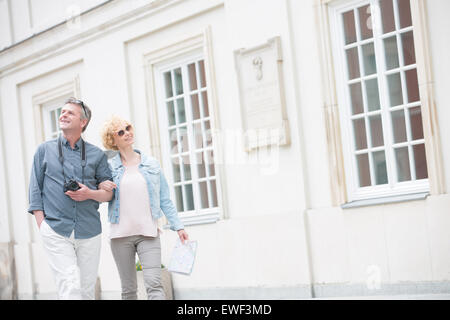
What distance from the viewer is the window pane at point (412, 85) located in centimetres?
757

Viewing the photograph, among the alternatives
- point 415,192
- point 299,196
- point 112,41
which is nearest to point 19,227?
point 112,41

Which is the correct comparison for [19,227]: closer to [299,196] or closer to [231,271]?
[231,271]

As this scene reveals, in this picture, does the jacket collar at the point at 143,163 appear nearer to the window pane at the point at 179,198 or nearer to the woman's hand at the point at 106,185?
the woman's hand at the point at 106,185

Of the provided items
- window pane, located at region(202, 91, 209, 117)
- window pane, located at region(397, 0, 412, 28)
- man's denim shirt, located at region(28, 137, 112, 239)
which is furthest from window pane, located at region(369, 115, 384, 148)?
man's denim shirt, located at region(28, 137, 112, 239)

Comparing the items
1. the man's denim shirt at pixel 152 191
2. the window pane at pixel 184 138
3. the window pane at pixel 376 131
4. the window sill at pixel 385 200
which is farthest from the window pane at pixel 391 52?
the window pane at pixel 184 138

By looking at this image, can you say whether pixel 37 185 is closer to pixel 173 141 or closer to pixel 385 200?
pixel 385 200

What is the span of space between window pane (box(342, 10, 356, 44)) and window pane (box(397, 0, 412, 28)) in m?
0.58

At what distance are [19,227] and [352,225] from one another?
5780mm

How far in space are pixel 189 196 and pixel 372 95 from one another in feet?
9.78

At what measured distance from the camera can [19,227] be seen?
12.1 metres

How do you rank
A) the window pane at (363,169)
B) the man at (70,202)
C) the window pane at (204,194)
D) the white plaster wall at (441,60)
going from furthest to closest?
the window pane at (204,194) → the window pane at (363,169) → the white plaster wall at (441,60) → the man at (70,202)

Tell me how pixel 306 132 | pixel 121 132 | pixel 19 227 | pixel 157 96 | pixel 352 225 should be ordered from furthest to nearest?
pixel 19 227 → pixel 157 96 → pixel 306 132 → pixel 352 225 → pixel 121 132

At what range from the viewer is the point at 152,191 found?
5910 mm

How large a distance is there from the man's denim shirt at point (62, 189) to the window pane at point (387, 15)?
3290 mm
